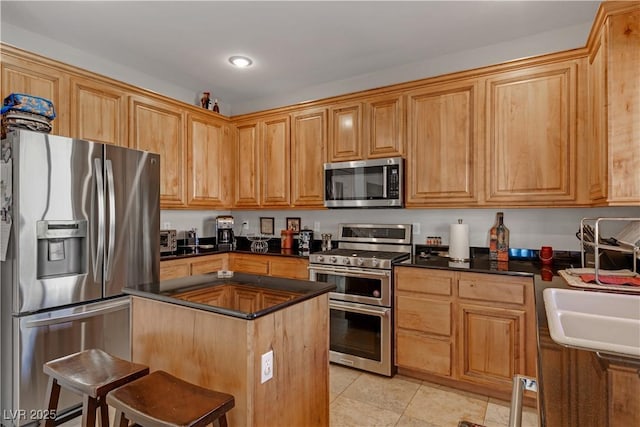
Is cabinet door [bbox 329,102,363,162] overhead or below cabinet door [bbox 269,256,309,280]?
overhead

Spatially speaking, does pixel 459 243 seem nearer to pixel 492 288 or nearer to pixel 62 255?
pixel 492 288

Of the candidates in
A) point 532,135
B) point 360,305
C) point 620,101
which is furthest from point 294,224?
point 620,101

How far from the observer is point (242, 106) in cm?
436

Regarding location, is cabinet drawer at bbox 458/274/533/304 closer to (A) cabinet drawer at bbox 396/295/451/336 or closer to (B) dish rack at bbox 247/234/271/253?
(A) cabinet drawer at bbox 396/295/451/336

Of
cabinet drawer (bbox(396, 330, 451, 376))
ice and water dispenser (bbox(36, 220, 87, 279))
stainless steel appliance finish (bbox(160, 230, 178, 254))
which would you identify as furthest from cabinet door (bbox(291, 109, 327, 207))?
ice and water dispenser (bbox(36, 220, 87, 279))

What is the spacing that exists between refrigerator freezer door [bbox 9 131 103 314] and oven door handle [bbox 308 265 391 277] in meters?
1.67

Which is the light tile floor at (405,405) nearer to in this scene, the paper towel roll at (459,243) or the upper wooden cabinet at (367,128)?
the paper towel roll at (459,243)

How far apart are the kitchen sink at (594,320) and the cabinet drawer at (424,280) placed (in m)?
0.87

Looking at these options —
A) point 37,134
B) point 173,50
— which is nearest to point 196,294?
point 37,134

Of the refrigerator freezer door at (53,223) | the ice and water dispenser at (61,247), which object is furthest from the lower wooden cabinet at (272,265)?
the ice and water dispenser at (61,247)

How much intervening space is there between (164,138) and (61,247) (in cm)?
152

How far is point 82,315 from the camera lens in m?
2.29

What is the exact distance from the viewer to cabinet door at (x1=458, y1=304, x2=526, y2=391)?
2340 millimetres

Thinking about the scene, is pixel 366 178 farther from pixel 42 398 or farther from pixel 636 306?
pixel 42 398
